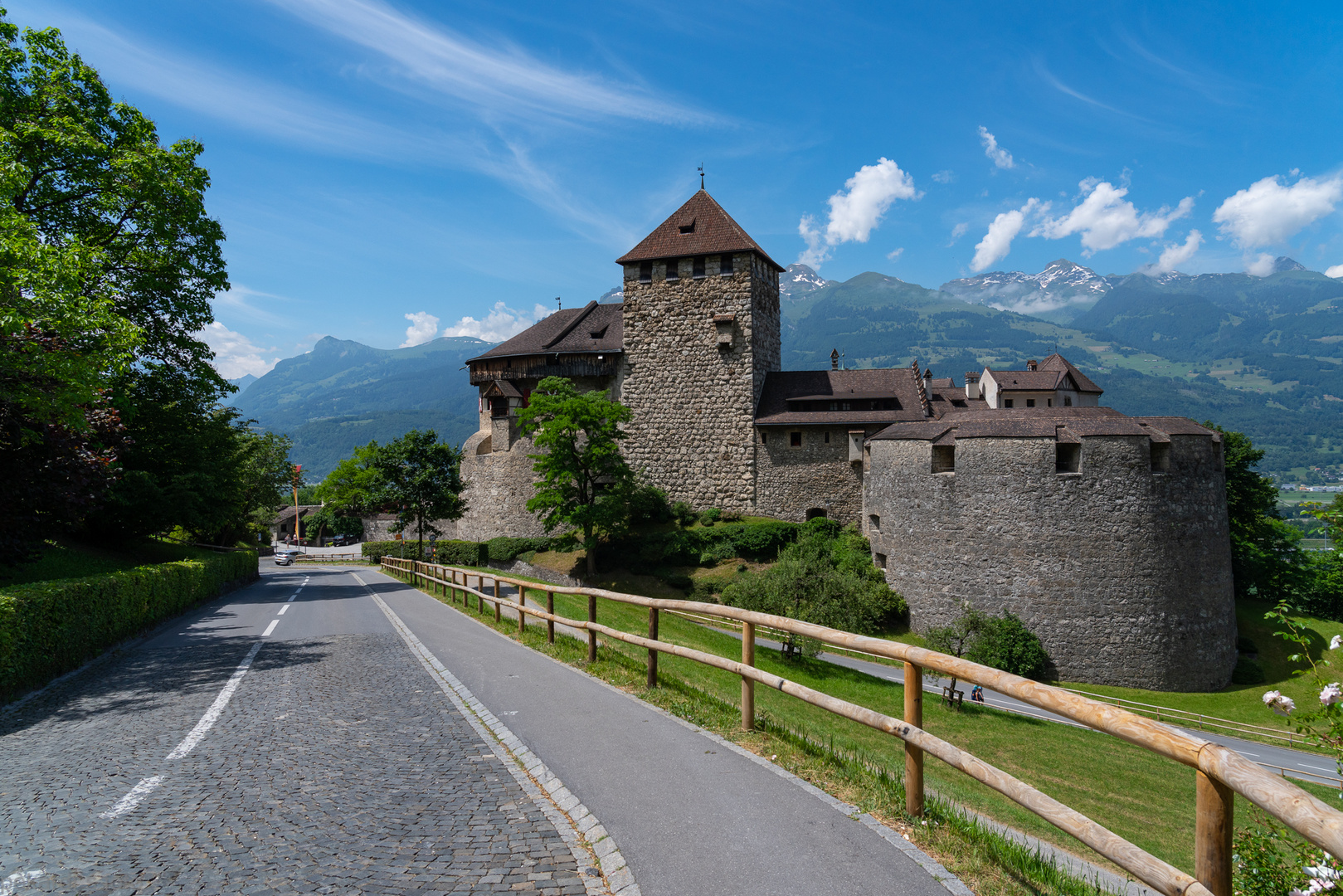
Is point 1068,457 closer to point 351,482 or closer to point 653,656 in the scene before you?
point 653,656

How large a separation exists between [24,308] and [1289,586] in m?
55.4

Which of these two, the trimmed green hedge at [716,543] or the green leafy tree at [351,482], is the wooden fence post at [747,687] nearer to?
the trimmed green hedge at [716,543]

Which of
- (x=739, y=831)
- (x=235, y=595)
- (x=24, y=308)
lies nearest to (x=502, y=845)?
(x=739, y=831)

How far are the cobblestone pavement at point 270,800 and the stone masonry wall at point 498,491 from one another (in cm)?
3081

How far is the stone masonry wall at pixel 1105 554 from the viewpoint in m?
25.1

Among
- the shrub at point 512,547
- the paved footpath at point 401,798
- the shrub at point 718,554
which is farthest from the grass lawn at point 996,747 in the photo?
the shrub at point 512,547

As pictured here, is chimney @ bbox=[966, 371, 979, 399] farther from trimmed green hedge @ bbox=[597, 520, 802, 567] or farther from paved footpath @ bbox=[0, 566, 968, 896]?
paved footpath @ bbox=[0, 566, 968, 896]

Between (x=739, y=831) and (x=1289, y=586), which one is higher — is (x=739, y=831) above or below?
above

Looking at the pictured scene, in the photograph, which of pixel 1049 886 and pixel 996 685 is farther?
pixel 996 685

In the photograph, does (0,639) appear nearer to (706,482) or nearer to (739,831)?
(739,831)

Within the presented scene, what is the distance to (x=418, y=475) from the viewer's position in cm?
3734

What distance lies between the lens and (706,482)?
122 feet

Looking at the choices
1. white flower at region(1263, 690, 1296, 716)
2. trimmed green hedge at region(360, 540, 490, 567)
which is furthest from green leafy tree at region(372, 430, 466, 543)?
white flower at region(1263, 690, 1296, 716)

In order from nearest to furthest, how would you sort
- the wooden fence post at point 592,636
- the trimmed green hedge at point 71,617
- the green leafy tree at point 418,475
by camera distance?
the trimmed green hedge at point 71,617 < the wooden fence post at point 592,636 < the green leafy tree at point 418,475
